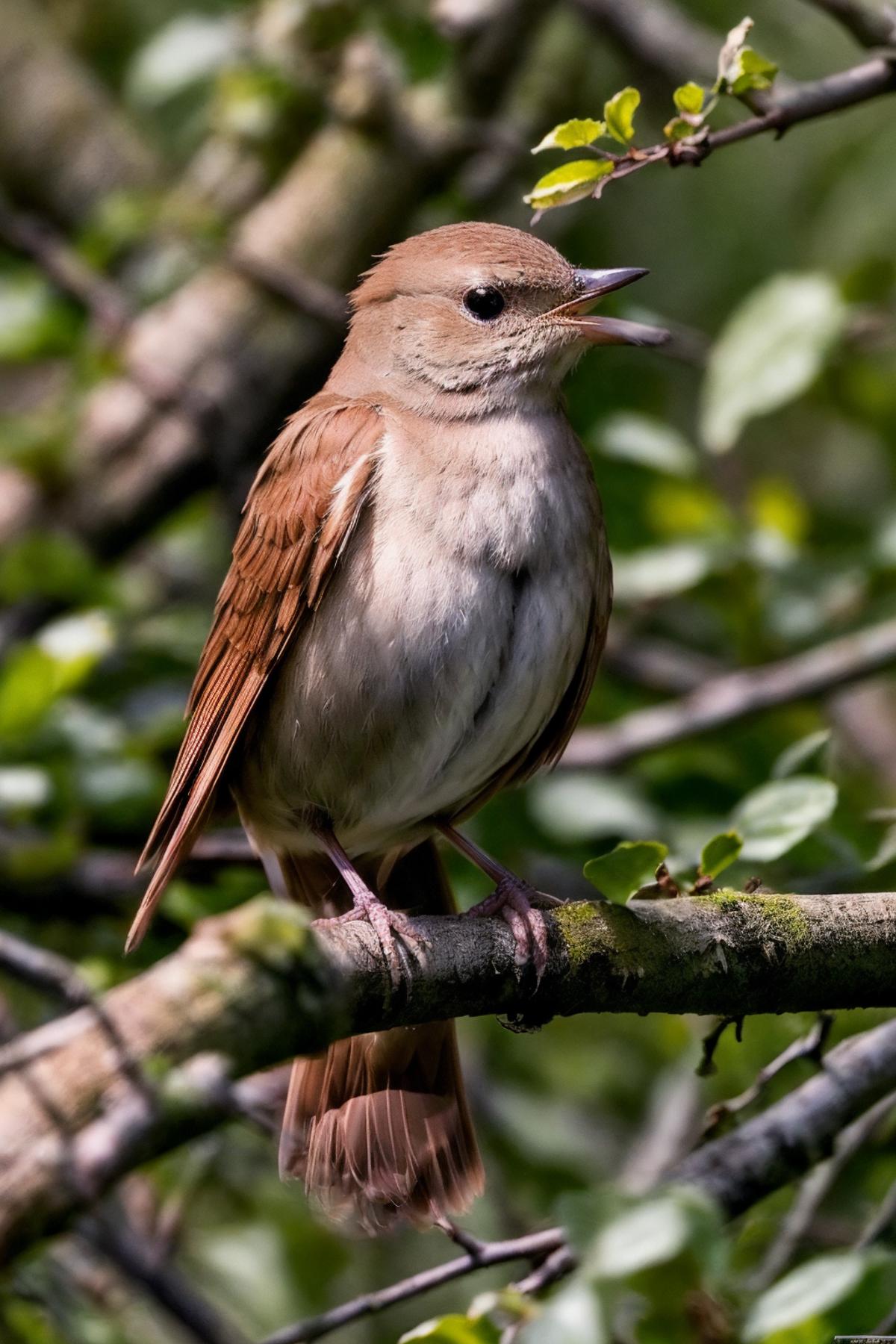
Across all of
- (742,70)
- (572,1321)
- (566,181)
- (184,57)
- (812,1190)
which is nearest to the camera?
(572,1321)

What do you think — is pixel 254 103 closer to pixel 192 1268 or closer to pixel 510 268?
pixel 510 268

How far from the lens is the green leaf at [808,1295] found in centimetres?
229

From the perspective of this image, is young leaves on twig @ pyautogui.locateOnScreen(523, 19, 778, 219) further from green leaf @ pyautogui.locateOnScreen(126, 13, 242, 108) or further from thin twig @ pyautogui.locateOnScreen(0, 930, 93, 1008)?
green leaf @ pyautogui.locateOnScreen(126, 13, 242, 108)

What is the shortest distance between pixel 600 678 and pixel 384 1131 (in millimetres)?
2030

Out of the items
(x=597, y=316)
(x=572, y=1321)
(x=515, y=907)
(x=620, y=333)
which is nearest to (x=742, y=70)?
(x=620, y=333)

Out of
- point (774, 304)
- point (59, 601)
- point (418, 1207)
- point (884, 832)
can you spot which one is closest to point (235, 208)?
point (59, 601)

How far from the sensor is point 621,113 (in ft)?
9.02

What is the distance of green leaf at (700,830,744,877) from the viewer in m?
Result: 2.88

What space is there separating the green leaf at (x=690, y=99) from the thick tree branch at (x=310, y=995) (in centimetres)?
128

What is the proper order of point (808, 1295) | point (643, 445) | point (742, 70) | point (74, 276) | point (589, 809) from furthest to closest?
point (74, 276), point (643, 445), point (589, 809), point (742, 70), point (808, 1295)

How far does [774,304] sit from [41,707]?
2122 millimetres

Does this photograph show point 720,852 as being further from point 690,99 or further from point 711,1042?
point 690,99

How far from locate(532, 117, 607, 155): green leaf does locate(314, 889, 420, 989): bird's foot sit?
126cm

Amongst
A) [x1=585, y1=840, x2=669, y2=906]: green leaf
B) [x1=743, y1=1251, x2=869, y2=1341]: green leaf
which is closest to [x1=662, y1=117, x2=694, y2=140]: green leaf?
[x1=585, y1=840, x2=669, y2=906]: green leaf
